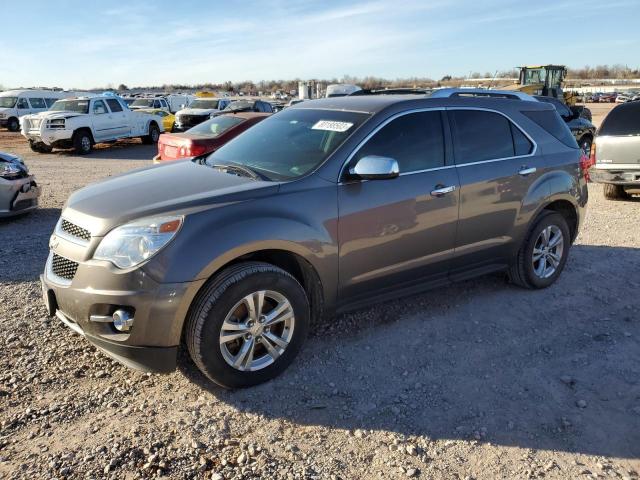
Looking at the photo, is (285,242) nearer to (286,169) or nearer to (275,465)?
(286,169)

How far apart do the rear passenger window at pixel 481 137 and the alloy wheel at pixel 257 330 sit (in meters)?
1.98

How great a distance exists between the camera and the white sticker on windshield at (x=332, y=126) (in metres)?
4.06

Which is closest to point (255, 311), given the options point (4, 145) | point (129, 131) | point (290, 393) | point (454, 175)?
point (290, 393)

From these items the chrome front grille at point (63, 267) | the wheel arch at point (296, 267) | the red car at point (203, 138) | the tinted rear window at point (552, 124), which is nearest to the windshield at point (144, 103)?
the red car at point (203, 138)

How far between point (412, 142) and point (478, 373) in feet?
5.82

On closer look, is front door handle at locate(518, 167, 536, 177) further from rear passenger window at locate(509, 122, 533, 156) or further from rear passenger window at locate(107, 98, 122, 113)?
rear passenger window at locate(107, 98, 122, 113)

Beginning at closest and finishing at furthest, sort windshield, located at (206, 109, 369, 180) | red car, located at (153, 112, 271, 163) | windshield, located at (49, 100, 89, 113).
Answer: windshield, located at (206, 109, 369, 180) → red car, located at (153, 112, 271, 163) → windshield, located at (49, 100, 89, 113)

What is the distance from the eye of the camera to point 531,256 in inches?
200

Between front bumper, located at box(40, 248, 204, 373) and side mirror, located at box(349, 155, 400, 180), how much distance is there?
1.33 meters

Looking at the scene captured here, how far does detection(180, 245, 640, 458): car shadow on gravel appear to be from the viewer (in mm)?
3172

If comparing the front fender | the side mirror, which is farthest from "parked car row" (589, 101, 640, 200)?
the front fender

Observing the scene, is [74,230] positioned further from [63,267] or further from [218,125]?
[218,125]

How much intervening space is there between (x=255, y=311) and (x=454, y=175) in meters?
1.99

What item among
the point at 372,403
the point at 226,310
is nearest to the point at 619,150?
the point at 372,403
